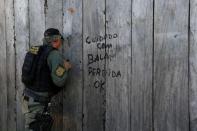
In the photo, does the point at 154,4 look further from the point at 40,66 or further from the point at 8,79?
the point at 8,79

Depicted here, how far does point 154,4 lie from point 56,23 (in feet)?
4.62

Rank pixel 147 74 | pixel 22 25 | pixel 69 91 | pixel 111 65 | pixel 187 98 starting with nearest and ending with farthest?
1. pixel 187 98
2. pixel 147 74
3. pixel 111 65
4. pixel 69 91
5. pixel 22 25

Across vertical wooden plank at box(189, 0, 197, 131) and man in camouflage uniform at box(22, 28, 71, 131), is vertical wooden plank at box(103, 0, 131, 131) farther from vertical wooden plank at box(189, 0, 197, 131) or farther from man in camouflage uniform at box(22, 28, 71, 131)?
vertical wooden plank at box(189, 0, 197, 131)

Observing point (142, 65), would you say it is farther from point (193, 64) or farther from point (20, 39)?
point (20, 39)

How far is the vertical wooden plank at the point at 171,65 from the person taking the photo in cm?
439

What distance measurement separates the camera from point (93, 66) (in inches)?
203

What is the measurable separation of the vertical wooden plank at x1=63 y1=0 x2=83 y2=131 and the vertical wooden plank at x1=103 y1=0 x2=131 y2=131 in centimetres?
42

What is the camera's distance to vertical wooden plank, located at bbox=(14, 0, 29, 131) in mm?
5879

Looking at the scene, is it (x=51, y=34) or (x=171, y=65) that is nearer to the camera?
(x=171, y=65)

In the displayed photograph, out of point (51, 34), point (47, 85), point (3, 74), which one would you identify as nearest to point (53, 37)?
point (51, 34)

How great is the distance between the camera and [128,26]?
15.8 feet

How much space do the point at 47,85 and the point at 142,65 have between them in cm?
117

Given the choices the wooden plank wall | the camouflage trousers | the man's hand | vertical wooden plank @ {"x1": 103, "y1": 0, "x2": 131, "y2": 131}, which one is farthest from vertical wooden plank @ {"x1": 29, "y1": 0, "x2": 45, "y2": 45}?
vertical wooden plank @ {"x1": 103, "y1": 0, "x2": 131, "y2": 131}

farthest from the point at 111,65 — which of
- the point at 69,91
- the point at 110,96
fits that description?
the point at 69,91
